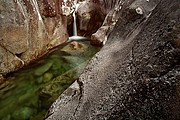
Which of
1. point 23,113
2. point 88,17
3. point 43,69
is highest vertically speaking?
point 88,17

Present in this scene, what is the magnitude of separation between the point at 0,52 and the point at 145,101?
636 cm

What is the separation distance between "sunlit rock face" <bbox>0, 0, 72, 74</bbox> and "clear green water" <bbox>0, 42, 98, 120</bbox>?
0.43 meters

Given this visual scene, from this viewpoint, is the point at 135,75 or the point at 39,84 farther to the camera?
the point at 39,84

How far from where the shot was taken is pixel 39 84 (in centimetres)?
734

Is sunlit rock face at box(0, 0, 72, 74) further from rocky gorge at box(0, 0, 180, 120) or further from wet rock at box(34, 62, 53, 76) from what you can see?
rocky gorge at box(0, 0, 180, 120)

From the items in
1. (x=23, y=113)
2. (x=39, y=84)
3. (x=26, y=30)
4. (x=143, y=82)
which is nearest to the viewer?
(x=143, y=82)

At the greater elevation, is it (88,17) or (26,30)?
(26,30)

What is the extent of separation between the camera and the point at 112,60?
335 centimetres

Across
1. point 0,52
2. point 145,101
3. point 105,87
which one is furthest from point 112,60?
point 0,52

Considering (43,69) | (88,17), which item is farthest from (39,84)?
(88,17)

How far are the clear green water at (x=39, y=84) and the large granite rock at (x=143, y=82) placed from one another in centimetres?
297

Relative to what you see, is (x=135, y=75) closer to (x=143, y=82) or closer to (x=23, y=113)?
(x=143, y=82)

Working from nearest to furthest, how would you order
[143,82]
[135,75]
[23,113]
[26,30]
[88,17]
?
[143,82], [135,75], [23,113], [26,30], [88,17]

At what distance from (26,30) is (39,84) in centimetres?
231
